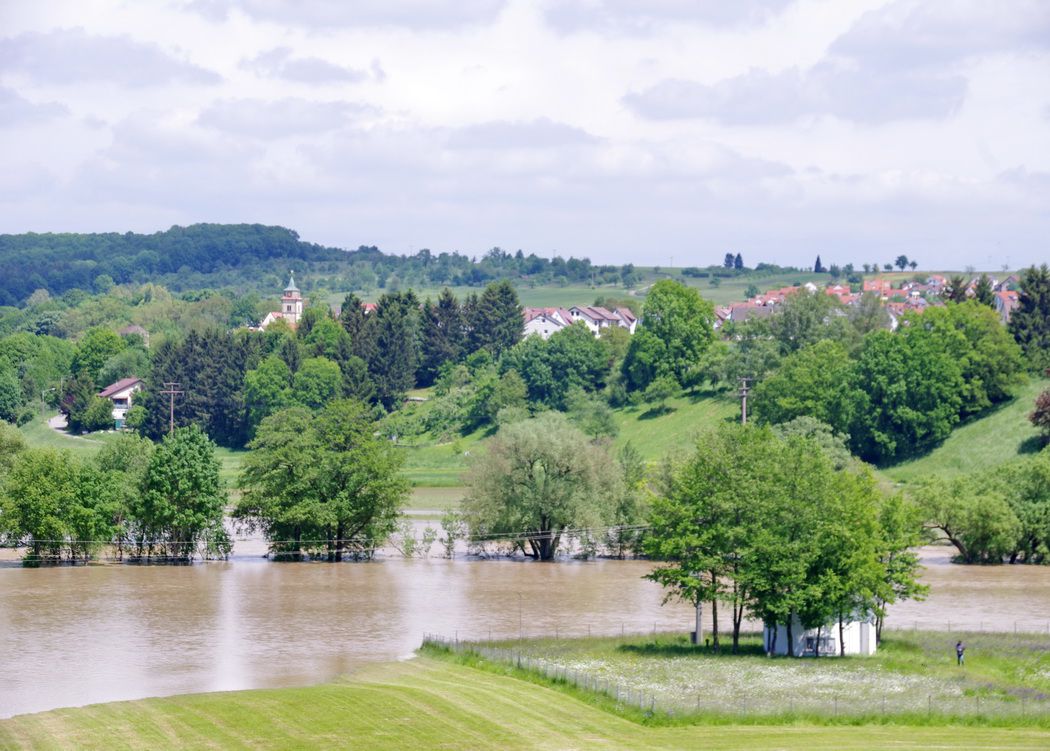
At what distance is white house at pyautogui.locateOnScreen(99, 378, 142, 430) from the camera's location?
572 ft

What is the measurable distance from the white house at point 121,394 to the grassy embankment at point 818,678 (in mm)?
122882

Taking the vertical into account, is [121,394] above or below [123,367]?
below

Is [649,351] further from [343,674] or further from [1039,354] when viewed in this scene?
[343,674]

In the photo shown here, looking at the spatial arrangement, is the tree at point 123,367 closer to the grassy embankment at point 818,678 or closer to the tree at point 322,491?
the tree at point 322,491

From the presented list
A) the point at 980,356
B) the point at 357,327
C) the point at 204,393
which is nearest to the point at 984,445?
the point at 980,356

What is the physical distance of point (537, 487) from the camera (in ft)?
287

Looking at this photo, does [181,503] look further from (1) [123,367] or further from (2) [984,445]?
(1) [123,367]

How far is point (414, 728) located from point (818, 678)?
14966mm

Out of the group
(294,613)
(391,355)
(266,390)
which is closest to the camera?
(294,613)

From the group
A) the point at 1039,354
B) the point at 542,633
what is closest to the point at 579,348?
the point at 1039,354

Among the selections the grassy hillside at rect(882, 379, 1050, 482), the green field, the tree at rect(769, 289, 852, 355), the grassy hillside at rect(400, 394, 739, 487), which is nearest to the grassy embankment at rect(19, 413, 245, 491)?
the green field

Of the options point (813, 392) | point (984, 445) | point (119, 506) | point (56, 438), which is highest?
point (813, 392)

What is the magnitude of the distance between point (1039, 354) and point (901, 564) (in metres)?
70.4

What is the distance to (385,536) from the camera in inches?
3462
